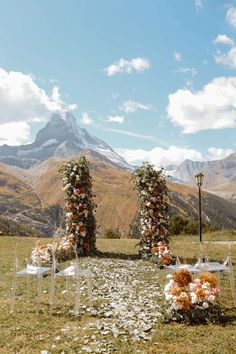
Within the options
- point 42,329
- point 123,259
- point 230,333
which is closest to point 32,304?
point 42,329

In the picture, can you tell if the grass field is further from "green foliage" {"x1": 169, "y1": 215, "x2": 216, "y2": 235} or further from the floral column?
"green foliage" {"x1": 169, "y1": 215, "x2": 216, "y2": 235}

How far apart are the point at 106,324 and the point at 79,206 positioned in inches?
607

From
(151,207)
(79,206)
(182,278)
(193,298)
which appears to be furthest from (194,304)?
(79,206)

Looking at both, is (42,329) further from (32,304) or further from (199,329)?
(199,329)

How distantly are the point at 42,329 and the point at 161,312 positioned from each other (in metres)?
3.97

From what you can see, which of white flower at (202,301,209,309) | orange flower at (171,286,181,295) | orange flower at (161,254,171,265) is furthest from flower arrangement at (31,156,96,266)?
white flower at (202,301,209,309)

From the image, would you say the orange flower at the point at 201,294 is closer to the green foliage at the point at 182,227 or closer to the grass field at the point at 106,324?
the grass field at the point at 106,324

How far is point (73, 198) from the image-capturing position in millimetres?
27938

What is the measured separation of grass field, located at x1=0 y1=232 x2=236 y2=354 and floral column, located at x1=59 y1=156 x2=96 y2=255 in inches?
273

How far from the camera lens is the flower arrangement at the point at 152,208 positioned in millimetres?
25812

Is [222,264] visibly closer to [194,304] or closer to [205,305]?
[194,304]

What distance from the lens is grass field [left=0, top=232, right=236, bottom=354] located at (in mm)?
11211

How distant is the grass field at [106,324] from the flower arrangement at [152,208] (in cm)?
533

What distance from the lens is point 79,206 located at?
27.8 m
